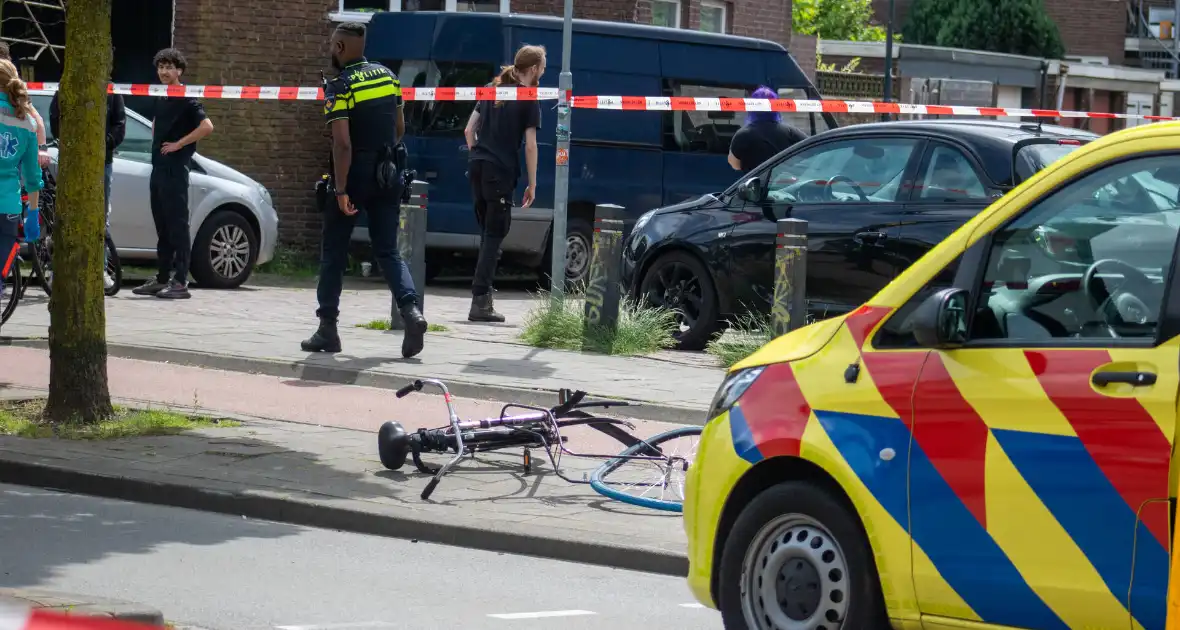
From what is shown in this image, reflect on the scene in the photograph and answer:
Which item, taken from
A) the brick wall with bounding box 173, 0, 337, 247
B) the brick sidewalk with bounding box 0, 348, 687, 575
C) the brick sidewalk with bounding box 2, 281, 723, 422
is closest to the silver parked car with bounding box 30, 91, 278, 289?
the brick sidewalk with bounding box 2, 281, 723, 422

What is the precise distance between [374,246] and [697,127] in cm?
692

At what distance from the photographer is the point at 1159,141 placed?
4.43 m

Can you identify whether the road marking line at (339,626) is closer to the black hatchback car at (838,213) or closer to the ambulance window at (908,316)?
the ambulance window at (908,316)

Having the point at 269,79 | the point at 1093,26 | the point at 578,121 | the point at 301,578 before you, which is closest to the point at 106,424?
the point at 301,578

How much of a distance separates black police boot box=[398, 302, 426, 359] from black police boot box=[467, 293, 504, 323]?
98.8 inches

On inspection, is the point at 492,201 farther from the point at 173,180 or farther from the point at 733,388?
the point at 733,388

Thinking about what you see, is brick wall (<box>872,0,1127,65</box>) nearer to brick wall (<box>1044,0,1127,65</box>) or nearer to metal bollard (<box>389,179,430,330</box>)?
brick wall (<box>1044,0,1127,65</box>)

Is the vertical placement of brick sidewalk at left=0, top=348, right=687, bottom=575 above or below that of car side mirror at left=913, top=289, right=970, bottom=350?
below

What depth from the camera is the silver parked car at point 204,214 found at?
15.5 metres

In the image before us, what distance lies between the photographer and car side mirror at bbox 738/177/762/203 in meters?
11.8

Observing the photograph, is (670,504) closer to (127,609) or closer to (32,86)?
(127,609)

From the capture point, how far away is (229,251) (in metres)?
16.1

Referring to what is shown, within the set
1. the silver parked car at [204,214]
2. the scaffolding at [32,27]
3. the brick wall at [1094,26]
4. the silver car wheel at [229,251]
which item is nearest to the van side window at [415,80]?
the silver parked car at [204,214]

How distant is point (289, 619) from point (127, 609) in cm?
80
